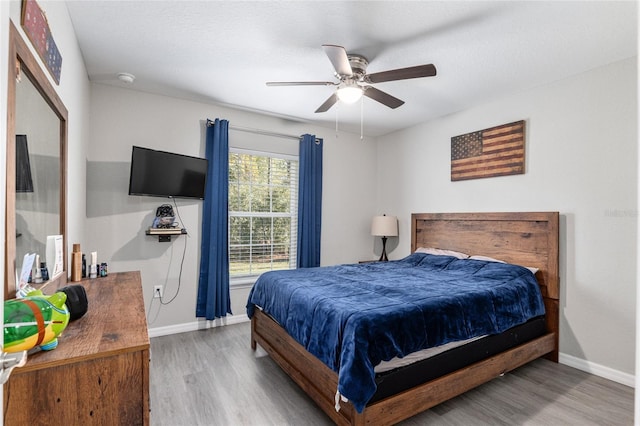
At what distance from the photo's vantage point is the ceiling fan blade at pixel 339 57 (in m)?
2.02

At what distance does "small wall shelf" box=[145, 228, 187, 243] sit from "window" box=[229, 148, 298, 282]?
0.71m

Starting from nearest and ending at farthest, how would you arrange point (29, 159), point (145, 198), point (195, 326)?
point (29, 159)
point (145, 198)
point (195, 326)

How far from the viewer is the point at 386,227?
4676 mm

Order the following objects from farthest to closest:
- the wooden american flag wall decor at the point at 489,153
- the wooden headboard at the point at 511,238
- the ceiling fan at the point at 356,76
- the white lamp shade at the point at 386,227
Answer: the white lamp shade at the point at 386,227
the wooden american flag wall decor at the point at 489,153
the wooden headboard at the point at 511,238
the ceiling fan at the point at 356,76

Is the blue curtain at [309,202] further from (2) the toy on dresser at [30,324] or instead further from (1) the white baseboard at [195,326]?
A: (2) the toy on dresser at [30,324]

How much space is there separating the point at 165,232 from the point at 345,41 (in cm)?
257

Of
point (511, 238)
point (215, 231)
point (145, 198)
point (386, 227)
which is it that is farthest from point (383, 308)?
point (145, 198)

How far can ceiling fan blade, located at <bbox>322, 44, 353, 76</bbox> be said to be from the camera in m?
2.02

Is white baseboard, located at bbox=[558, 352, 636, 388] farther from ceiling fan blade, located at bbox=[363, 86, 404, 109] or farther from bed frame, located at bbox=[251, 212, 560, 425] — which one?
ceiling fan blade, located at bbox=[363, 86, 404, 109]

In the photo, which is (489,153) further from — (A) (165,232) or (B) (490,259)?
(A) (165,232)

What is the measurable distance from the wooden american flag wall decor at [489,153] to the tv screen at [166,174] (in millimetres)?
3007

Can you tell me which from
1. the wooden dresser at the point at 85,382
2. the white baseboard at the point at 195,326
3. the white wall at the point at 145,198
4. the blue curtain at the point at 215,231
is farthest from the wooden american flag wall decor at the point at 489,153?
the wooden dresser at the point at 85,382

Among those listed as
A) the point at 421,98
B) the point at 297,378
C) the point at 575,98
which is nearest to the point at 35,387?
the point at 297,378

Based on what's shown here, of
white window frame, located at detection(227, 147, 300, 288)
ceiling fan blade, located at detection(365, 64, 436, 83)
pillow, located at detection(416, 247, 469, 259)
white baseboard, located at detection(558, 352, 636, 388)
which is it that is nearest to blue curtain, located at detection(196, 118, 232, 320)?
white window frame, located at detection(227, 147, 300, 288)
